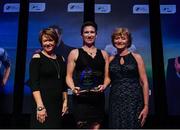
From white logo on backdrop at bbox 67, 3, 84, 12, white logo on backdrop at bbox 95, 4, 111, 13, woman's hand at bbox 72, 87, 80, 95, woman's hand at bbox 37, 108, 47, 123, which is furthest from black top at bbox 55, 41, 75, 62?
woman's hand at bbox 37, 108, 47, 123

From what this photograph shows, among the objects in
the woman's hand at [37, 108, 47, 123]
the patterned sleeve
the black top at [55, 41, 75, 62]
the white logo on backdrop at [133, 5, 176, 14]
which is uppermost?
the white logo on backdrop at [133, 5, 176, 14]

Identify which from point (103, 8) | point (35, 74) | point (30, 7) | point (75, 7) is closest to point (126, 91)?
point (35, 74)

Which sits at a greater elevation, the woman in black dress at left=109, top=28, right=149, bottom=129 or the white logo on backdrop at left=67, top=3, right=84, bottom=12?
the white logo on backdrop at left=67, top=3, right=84, bottom=12

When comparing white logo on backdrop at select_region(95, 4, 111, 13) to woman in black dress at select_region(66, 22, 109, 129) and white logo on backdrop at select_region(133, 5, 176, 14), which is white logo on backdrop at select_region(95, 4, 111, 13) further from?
woman in black dress at select_region(66, 22, 109, 129)

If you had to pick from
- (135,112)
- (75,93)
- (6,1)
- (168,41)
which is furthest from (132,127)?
(6,1)

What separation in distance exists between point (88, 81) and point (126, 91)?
37cm

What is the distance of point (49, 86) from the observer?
2.88 m

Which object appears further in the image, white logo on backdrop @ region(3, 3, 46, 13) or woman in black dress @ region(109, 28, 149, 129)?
white logo on backdrop @ region(3, 3, 46, 13)

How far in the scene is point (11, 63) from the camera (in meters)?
3.91

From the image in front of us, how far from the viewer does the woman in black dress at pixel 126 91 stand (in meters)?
2.92

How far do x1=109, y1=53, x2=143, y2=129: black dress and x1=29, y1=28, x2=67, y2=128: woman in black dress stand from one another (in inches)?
18.7

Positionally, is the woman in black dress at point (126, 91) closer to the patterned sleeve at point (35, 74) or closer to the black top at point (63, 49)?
the patterned sleeve at point (35, 74)

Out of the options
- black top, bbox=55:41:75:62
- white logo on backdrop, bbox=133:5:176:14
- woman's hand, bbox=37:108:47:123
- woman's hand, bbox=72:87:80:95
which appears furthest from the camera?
white logo on backdrop, bbox=133:5:176:14

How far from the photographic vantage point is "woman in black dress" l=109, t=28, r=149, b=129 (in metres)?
2.92
